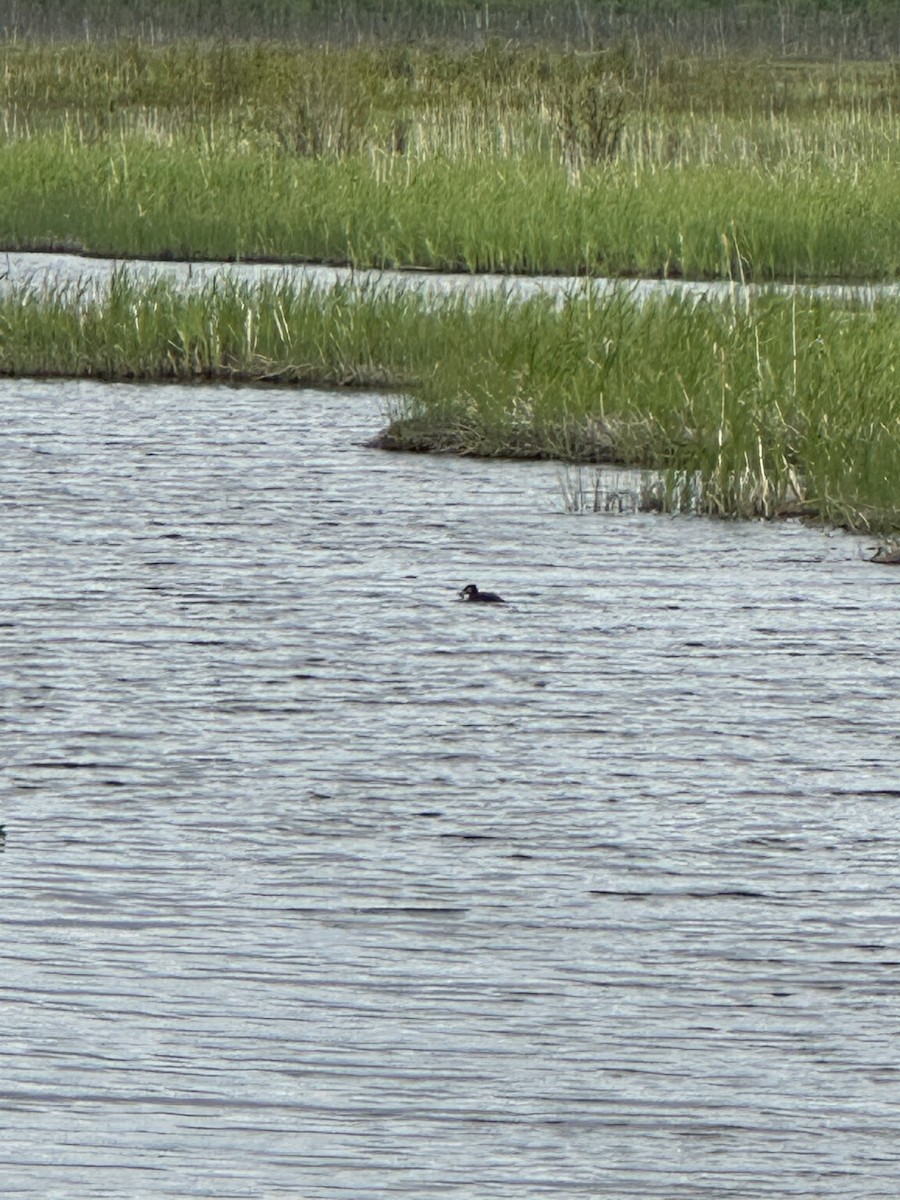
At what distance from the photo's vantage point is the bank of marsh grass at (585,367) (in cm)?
986

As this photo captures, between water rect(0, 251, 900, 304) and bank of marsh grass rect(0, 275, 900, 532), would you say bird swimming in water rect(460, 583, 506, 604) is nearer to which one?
bank of marsh grass rect(0, 275, 900, 532)

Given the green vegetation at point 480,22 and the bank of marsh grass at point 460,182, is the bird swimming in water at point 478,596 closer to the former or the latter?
the bank of marsh grass at point 460,182

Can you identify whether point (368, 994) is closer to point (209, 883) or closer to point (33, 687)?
point (209, 883)

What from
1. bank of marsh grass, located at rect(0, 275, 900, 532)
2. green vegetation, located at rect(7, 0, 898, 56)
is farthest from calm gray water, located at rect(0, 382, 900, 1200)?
green vegetation, located at rect(7, 0, 898, 56)

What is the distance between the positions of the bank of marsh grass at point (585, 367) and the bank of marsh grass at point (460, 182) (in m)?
2.36

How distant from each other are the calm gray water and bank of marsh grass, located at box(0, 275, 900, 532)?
2.09ft

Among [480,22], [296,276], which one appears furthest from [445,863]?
[480,22]

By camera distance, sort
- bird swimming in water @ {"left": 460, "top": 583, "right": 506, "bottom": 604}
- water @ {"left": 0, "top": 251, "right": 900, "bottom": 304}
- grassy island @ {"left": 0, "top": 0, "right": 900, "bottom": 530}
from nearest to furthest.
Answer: bird swimming in water @ {"left": 460, "top": 583, "right": 506, "bottom": 604}
grassy island @ {"left": 0, "top": 0, "right": 900, "bottom": 530}
water @ {"left": 0, "top": 251, "right": 900, "bottom": 304}

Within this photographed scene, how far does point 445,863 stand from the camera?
5.05 m

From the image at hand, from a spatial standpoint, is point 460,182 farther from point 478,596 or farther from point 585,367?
point 478,596

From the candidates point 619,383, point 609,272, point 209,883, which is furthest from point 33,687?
point 609,272

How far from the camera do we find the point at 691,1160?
141 inches

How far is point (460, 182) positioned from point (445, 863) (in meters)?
15.0

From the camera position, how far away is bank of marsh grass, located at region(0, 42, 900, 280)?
715 inches
